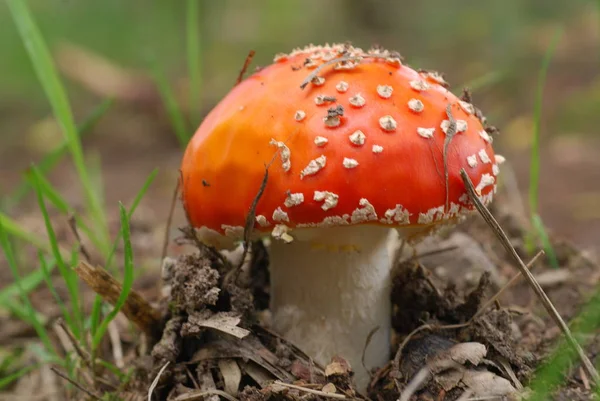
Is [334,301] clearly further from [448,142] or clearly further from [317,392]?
[448,142]

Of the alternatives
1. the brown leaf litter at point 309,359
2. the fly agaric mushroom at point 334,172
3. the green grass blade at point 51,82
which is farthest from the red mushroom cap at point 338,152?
the green grass blade at point 51,82

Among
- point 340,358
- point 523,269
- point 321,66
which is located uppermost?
point 321,66

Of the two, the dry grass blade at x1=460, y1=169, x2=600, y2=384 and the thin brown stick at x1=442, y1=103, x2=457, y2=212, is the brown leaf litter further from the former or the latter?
the thin brown stick at x1=442, y1=103, x2=457, y2=212

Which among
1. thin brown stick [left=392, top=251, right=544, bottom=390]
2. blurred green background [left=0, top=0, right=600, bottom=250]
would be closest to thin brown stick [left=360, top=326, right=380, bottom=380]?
thin brown stick [left=392, top=251, right=544, bottom=390]

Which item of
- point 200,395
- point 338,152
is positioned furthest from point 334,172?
point 200,395

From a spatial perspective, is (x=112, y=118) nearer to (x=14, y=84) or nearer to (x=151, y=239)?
(x=14, y=84)

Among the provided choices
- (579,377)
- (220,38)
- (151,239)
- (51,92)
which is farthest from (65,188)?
(220,38)
